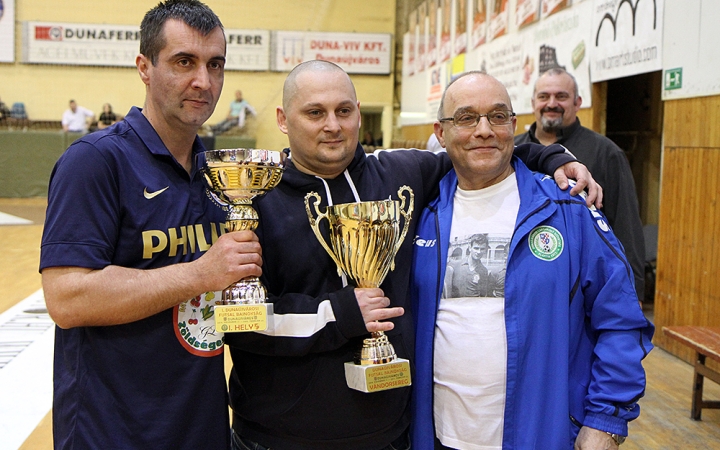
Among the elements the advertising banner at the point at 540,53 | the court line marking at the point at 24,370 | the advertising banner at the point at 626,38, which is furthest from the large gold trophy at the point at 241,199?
the advertising banner at the point at 540,53

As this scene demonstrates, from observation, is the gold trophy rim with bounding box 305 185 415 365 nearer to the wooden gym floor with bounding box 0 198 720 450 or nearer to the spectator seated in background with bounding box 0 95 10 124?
the wooden gym floor with bounding box 0 198 720 450

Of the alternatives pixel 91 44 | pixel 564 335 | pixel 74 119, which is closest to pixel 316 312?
pixel 564 335

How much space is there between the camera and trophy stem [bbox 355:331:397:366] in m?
1.87

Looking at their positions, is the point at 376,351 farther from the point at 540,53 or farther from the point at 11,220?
the point at 11,220

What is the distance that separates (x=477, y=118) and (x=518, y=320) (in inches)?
26.1

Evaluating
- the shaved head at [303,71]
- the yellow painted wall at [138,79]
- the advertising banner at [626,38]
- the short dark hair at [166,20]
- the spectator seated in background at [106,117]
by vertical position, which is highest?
the yellow painted wall at [138,79]

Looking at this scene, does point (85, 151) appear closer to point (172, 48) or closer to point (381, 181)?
point (172, 48)

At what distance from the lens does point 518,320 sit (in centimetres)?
198

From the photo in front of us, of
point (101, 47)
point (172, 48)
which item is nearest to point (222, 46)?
point (172, 48)

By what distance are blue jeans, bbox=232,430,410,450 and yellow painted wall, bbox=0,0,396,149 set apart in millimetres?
18034

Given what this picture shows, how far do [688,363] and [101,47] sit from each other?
18.8 metres

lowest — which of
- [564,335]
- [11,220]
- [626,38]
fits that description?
[11,220]

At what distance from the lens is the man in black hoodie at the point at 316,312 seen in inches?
74.2

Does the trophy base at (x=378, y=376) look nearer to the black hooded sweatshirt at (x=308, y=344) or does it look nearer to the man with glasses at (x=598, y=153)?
the black hooded sweatshirt at (x=308, y=344)
